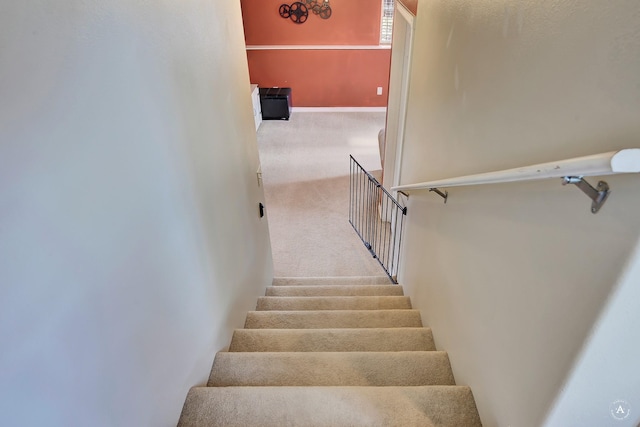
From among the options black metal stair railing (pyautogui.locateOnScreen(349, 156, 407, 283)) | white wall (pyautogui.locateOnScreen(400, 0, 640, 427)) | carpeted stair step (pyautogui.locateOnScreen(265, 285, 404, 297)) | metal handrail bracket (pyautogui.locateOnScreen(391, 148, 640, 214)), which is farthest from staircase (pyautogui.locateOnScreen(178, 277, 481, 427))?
black metal stair railing (pyautogui.locateOnScreen(349, 156, 407, 283))

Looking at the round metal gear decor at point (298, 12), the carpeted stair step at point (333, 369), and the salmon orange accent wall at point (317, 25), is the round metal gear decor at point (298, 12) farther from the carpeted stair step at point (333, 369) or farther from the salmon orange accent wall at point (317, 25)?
the carpeted stair step at point (333, 369)

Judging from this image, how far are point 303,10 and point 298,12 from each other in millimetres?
112

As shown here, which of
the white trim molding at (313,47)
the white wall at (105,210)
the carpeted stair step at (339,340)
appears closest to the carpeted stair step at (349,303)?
the carpeted stair step at (339,340)

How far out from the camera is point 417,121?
2756 mm

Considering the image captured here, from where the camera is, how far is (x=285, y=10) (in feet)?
25.7

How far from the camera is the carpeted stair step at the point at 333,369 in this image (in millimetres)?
1807

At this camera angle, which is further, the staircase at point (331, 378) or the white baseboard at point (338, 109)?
the white baseboard at point (338, 109)

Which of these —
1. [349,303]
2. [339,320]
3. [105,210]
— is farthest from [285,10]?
[105,210]

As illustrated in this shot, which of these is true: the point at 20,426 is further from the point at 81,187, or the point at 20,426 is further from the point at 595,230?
the point at 595,230

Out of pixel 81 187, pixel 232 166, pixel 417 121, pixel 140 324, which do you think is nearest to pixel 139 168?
pixel 81 187

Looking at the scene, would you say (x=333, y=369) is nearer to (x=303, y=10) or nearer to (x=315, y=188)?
(x=315, y=188)

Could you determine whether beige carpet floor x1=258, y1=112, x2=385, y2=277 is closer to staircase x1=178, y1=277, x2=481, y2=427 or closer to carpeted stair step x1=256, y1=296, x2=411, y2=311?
carpeted stair step x1=256, y1=296, x2=411, y2=311

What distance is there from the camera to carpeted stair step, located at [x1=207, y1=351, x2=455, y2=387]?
1807 mm

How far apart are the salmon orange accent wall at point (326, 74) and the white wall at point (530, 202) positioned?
21.5 ft
